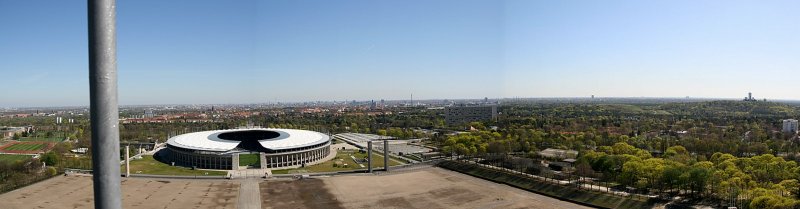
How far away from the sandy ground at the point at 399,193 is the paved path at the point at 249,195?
56cm

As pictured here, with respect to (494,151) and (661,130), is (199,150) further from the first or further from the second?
(661,130)

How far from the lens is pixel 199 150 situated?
49.5 metres

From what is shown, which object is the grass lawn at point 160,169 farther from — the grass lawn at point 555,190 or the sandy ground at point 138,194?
the grass lawn at point 555,190

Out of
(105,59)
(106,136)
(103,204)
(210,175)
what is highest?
(105,59)

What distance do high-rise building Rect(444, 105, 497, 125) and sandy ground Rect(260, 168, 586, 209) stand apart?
224ft

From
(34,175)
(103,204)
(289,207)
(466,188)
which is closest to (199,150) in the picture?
(34,175)

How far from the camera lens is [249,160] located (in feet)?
167

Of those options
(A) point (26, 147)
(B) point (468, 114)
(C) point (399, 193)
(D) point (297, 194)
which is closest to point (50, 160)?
(A) point (26, 147)

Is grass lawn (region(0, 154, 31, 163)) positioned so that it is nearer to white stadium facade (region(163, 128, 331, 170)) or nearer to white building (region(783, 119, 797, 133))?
white stadium facade (region(163, 128, 331, 170))

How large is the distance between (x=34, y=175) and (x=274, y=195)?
23.7 meters

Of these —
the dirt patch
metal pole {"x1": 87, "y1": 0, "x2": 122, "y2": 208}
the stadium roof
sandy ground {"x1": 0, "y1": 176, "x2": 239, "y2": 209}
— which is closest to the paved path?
the dirt patch

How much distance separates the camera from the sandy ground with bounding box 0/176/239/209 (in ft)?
101

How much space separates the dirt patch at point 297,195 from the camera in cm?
3161

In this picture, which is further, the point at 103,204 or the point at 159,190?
the point at 159,190
